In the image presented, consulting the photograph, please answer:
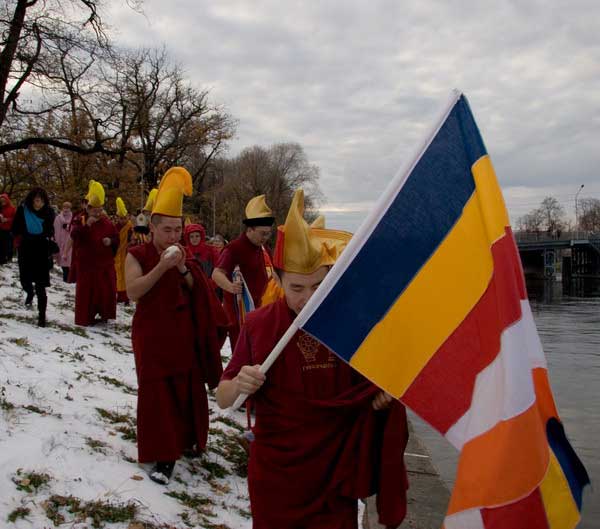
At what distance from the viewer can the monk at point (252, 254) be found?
19.4ft

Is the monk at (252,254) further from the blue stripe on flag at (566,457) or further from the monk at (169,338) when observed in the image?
the blue stripe on flag at (566,457)

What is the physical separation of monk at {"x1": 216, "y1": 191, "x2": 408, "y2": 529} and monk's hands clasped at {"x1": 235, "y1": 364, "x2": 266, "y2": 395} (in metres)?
0.07

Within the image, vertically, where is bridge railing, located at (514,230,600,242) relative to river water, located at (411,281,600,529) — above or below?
above

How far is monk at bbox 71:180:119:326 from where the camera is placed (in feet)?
31.3

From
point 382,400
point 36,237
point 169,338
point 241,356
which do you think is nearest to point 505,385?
point 382,400

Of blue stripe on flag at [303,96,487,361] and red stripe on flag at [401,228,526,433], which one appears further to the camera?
blue stripe on flag at [303,96,487,361]

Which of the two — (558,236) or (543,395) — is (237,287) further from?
(558,236)

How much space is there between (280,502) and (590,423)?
6.89m

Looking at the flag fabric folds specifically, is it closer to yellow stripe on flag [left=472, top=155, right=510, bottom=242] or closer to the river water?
the river water

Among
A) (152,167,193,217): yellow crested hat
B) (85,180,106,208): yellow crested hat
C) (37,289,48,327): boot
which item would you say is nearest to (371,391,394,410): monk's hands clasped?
(152,167,193,217): yellow crested hat

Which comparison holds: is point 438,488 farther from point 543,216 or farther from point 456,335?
point 543,216

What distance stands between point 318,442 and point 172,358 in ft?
6.88

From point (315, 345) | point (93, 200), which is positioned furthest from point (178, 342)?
point (93, 200)

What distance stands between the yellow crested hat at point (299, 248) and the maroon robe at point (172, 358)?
2.04 m
